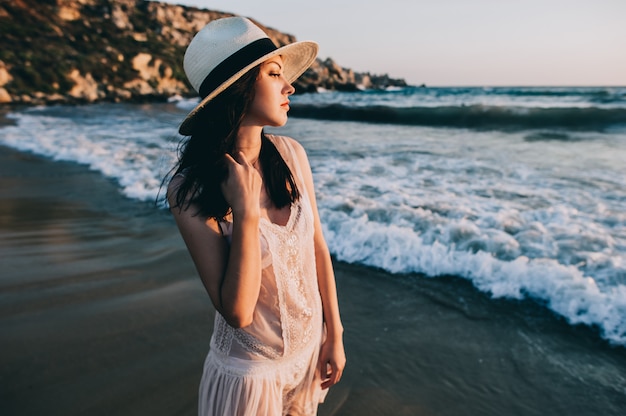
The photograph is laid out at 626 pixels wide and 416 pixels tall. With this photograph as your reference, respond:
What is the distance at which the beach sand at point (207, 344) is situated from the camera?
2.59m

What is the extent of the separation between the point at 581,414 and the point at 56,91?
149 ft

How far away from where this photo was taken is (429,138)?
1369cm

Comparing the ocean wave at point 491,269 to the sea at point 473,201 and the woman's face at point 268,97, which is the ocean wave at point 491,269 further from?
the woman's face at point 268,97

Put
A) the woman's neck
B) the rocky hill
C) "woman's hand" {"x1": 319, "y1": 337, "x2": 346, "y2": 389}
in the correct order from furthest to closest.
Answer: the rocky hill → "woman's hand" {"x1": 319, "y1": 337, "x2": 346, "y2": 389} → the woman's neck

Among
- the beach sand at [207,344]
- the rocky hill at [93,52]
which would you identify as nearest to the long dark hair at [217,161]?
the beach sand at [207,344]

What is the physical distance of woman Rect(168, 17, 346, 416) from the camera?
127cm

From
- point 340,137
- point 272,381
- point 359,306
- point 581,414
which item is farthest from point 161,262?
point 340,137

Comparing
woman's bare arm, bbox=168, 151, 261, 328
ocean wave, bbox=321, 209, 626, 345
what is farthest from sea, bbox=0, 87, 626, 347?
woman's bare arm, bbox=168, 151, 261, 328

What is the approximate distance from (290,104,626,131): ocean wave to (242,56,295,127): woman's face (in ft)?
54.6

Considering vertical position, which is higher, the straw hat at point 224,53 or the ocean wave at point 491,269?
the straw hat at point 224,53

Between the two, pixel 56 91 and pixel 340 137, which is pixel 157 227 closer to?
pixel 340 137

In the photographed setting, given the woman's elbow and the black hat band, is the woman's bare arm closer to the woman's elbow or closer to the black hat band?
the woman's elbow

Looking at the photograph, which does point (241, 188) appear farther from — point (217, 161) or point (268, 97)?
point (268, 97)

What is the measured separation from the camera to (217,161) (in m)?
1.38
